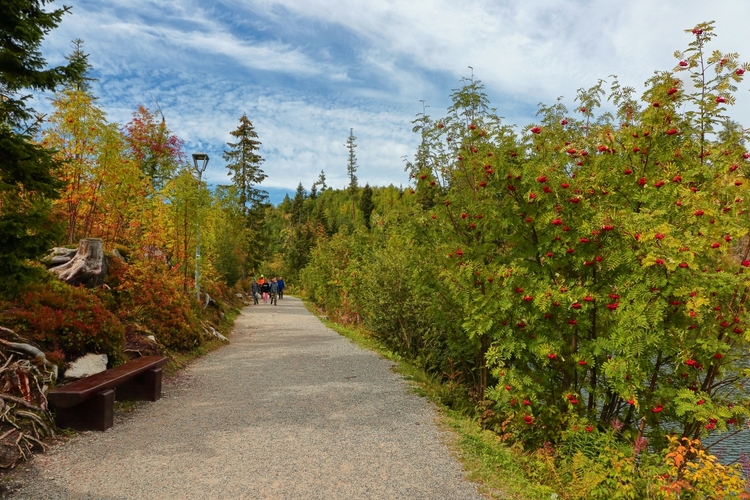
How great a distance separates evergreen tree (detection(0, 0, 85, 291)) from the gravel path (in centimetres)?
197

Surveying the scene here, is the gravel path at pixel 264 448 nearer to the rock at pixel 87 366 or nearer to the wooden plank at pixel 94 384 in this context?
the wooden plank at pixel 94 384

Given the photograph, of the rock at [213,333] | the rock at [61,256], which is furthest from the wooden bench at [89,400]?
the rock at [213,333]

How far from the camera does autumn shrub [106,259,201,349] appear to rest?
8.43 m

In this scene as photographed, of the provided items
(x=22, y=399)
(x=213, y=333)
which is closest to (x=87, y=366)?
(x=22, y=399)

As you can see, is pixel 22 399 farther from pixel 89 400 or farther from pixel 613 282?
pixel 613 282

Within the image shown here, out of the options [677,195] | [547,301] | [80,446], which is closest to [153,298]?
[80,446]

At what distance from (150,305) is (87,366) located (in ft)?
10.4

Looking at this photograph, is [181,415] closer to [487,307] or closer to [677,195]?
[487,307]

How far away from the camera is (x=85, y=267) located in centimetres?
796

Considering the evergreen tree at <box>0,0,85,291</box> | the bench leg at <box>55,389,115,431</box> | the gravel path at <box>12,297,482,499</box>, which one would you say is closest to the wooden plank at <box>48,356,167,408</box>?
the bench leg at <box>55,389,115,431</box>

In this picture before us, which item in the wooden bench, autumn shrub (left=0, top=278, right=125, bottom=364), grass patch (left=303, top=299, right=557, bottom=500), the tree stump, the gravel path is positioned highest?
the tree stump

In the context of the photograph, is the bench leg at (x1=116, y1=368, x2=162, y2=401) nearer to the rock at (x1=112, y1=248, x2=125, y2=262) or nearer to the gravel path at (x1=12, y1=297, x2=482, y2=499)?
the gravel path at (x1=12, y1=297, x2=482, y2=499)

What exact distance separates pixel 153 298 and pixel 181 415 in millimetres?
4169

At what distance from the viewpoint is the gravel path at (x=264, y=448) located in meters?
3.68
